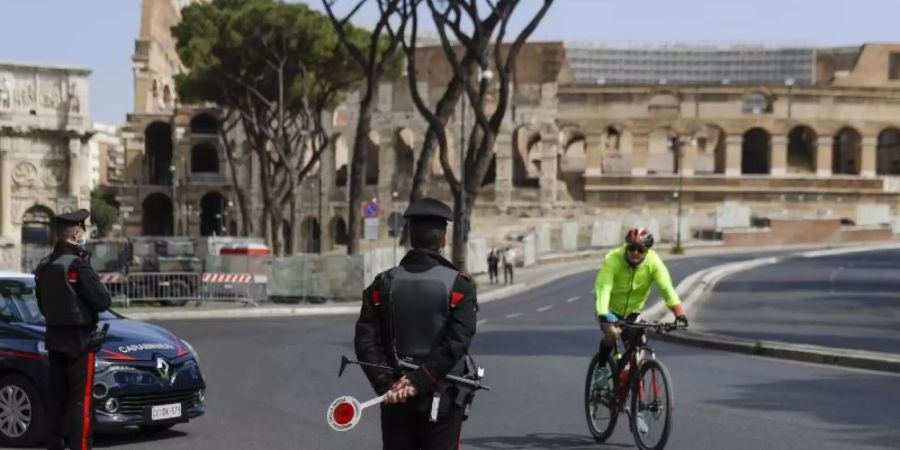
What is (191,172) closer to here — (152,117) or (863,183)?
(152,117)

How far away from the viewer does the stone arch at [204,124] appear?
97750 mm

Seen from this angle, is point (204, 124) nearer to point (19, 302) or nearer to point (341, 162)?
point (341, 162)

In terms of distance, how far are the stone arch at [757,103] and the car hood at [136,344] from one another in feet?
242

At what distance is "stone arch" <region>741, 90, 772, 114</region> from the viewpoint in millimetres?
83188

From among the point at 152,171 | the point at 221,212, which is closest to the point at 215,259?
the point at 221,212


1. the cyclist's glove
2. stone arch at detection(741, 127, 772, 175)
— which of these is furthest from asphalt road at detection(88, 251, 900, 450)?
stone arch at detection(741, 127, 772, 175)

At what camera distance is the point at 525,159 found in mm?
88125

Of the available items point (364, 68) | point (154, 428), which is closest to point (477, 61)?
point (364, 68)

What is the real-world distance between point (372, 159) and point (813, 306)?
61.8m

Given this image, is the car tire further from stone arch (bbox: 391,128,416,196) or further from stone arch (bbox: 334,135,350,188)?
stone arch (bbox: 334,135,350,188)

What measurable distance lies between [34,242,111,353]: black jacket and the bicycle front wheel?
149 inches

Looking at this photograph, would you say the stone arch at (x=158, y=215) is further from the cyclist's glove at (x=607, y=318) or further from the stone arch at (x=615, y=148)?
the cyclist's glove at (x=607, y=318)

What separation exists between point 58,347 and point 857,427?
6.38 meters

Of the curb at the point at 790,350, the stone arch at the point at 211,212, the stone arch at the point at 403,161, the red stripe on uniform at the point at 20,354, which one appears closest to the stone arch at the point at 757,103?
the stone arch at the point at 403,161
